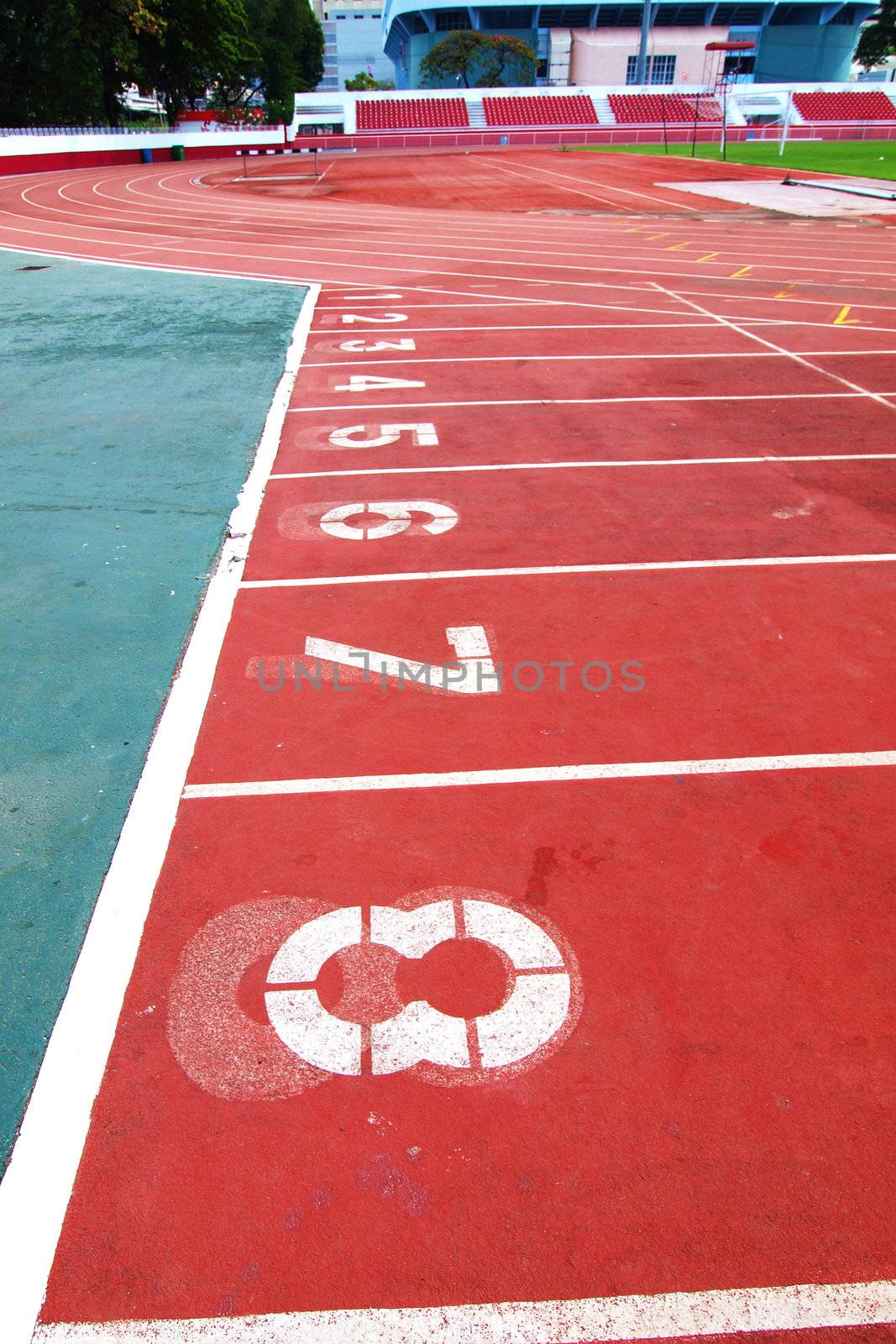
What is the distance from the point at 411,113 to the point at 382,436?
7344 centimetres

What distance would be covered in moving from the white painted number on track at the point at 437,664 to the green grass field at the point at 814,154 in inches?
1321

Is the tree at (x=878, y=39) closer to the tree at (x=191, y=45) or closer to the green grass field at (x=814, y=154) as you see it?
the green grass field at (x=814, y=154)

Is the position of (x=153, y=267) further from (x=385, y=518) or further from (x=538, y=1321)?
(x=538, y=1321)

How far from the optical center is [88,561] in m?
6.64

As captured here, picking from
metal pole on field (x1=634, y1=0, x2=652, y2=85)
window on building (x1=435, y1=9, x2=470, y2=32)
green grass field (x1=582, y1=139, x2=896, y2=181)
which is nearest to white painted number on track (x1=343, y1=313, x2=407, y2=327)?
green grass field (x1=582, y1=139, x2=896, y2=181)

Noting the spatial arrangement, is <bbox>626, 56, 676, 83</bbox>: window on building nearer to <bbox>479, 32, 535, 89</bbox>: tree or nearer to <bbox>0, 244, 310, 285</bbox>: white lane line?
<bbox>479, 32, 535, 89</bbox>: tree

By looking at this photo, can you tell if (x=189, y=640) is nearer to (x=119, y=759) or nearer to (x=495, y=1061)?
(x=119, y=759)

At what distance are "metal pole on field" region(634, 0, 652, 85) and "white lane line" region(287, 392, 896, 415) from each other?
238 feet

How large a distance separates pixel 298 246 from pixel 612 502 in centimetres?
1606

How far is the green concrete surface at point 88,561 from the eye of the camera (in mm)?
3789

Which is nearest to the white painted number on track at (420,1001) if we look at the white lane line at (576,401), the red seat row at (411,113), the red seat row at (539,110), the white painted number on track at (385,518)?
the white painted number on track at (385,518)

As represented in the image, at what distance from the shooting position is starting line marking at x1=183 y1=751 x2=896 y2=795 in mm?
4508

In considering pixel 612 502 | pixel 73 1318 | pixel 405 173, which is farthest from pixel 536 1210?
pixel 405 173

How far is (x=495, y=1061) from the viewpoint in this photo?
10.5 feet
